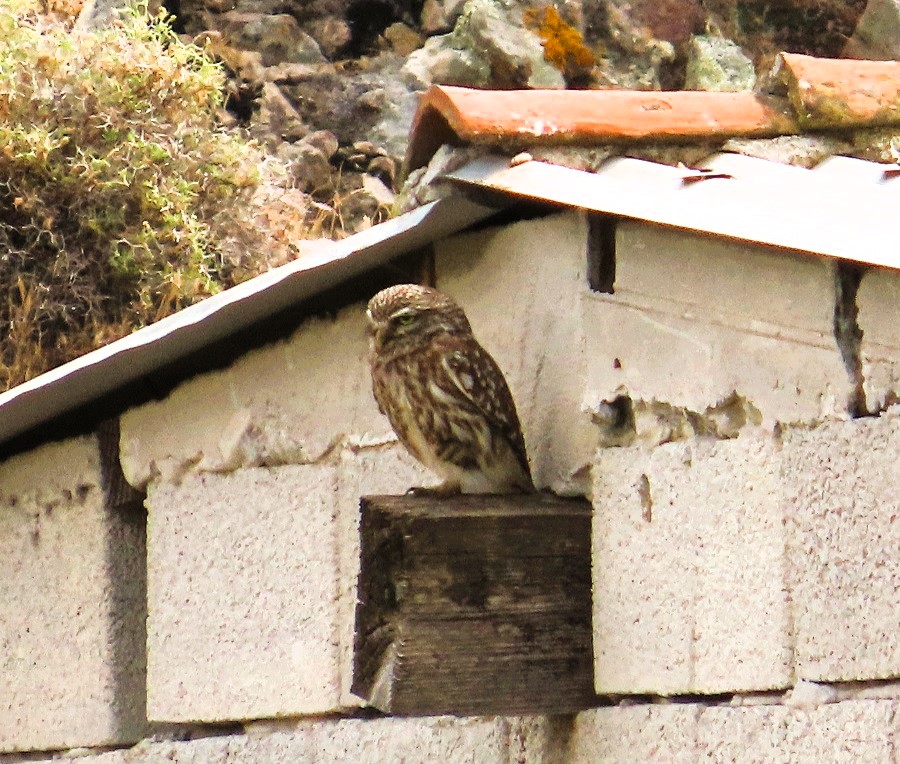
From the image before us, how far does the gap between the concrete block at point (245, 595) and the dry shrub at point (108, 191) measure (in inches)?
51.0

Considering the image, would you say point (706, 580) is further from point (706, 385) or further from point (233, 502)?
point (233, 502)

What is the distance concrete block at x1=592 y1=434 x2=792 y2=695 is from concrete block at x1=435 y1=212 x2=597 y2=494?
0.12 metres

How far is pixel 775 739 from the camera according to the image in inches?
124

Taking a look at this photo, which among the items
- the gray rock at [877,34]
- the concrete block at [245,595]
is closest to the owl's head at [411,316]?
the concrete block at [245,595]

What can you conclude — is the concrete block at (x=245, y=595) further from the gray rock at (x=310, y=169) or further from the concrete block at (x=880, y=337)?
the gray rock at (x=310, y=169)

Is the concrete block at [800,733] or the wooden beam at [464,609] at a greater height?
the wooden beam at [464,609]

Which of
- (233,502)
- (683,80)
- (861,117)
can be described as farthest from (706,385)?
(683,80)

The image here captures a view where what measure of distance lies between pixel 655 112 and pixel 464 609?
1.20 meters

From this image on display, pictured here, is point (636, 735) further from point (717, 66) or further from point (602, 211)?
point (717, 66)

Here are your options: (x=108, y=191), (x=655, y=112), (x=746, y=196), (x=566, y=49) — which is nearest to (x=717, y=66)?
(x=566, y=49)

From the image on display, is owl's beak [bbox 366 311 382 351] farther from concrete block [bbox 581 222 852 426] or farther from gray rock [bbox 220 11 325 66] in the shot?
gray rock [bbox 220 11 325 66]

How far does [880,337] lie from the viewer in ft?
10.5

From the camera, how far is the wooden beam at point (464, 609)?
3.30 metres

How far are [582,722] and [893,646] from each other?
77 centimetres
